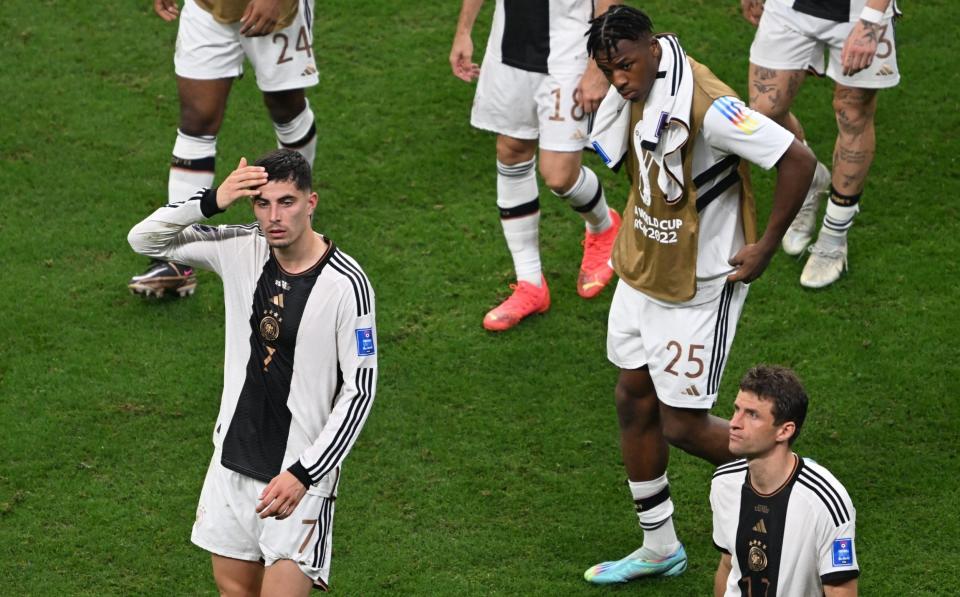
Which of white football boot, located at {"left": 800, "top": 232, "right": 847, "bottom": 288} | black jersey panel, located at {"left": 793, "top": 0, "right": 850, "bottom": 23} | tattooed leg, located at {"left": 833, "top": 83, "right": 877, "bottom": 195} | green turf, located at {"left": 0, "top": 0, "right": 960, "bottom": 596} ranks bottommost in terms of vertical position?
green turf, located at {"left": 0, "top": 0, "right": 960, "bottom": 596}

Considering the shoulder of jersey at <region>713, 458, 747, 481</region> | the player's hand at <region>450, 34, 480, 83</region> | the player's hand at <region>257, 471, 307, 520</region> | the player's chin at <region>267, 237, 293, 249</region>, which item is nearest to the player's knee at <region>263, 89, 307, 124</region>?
the player's hand at <region>450, 34, 480, 83</region>

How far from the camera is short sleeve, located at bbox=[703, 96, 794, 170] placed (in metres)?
4.56

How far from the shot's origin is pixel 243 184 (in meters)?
4.23

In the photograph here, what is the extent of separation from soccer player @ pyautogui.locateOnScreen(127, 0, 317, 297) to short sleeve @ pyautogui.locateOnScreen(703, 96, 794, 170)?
9.21 ft

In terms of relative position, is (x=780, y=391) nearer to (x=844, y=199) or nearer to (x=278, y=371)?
(x=278, y=371)

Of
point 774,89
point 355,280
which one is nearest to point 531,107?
point 774,89

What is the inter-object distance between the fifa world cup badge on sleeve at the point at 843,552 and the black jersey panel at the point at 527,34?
10.2 ft

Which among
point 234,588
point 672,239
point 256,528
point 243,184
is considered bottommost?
point 234,588

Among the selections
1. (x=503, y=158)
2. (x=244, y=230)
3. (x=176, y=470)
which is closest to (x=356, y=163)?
(x=503, y=158)

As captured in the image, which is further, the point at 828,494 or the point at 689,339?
the point at 689,339

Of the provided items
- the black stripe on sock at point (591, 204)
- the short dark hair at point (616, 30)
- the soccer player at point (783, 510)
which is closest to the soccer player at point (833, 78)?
the black stripe on sock at point (591, 204)

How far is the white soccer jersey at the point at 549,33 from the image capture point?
21.0ft

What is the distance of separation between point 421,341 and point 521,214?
2.57 ft

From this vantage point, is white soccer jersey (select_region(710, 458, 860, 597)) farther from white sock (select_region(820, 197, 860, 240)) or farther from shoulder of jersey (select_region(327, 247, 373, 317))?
white sock (select_region(820, 197, 860, 240))
